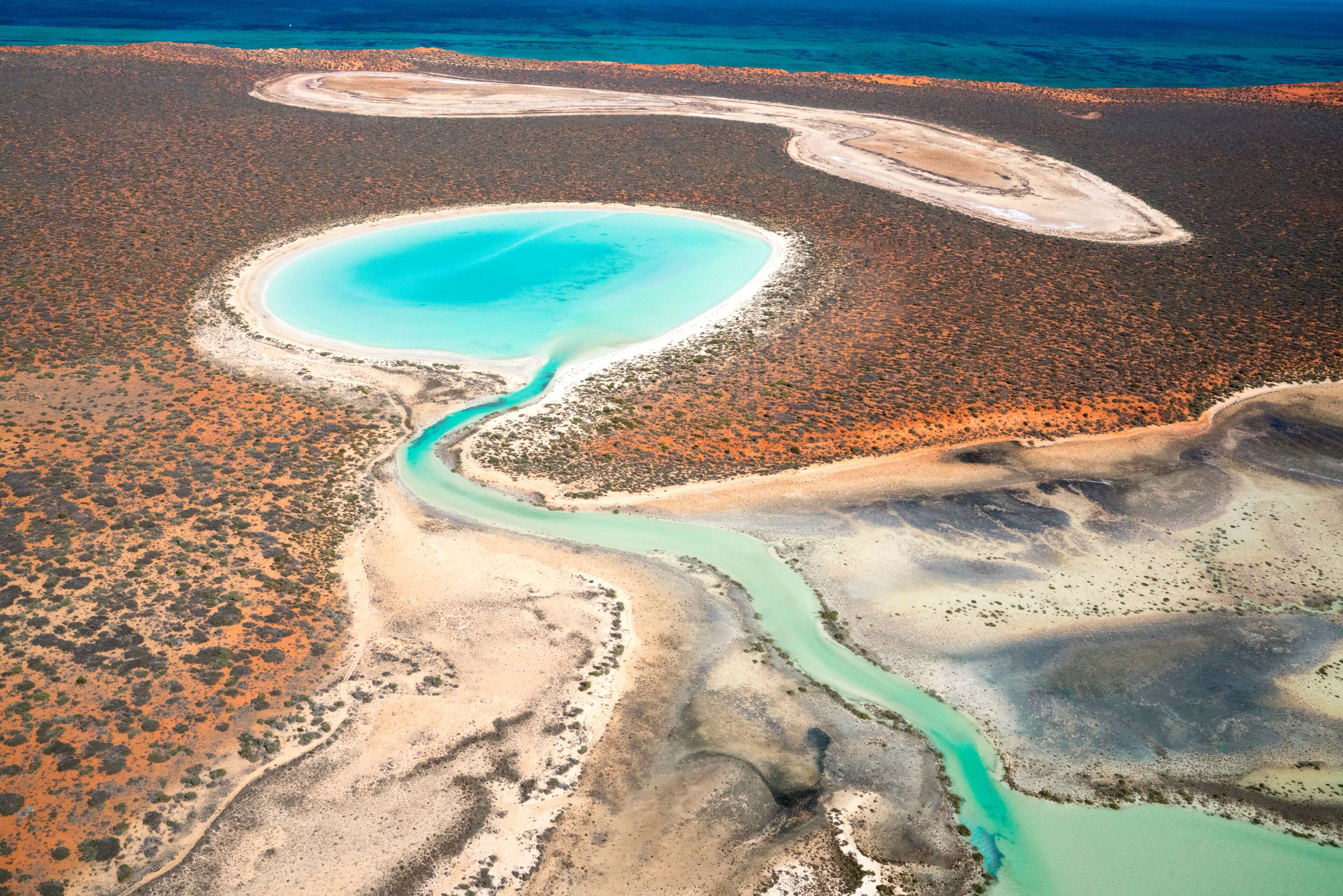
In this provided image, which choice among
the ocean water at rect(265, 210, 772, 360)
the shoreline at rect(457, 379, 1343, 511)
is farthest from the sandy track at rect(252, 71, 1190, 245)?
the shoreline at rect(457, 379, 1343, 511)

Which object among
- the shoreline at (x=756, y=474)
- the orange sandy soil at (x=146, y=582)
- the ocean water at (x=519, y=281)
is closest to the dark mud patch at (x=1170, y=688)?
the shoreline at (x=756, y=474)

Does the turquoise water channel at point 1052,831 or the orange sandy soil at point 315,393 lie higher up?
the orange sandy soil at point 315,393

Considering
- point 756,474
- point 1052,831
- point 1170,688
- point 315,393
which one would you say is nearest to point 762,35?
point 315,393

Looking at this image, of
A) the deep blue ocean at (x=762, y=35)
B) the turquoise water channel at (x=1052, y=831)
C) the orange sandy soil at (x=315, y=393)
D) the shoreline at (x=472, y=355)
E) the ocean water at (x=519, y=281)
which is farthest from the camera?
the deep blue ocean at (x=762, y=35)

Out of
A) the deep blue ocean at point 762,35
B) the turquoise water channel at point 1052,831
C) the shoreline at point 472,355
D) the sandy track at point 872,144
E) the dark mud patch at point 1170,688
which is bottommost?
the turquoise water channel at point 1052,831

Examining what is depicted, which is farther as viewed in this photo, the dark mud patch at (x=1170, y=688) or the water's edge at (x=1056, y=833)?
the dark mud patch at (x=1170, y=688)

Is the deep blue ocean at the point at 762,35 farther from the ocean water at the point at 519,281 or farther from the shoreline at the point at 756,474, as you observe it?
the shoreline at the point at 756,474

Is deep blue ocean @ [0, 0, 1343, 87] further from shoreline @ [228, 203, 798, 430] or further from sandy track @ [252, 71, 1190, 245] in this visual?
shoreline @ [228, 203, 798, 430]

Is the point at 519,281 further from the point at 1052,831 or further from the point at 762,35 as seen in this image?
the point at 762,35
